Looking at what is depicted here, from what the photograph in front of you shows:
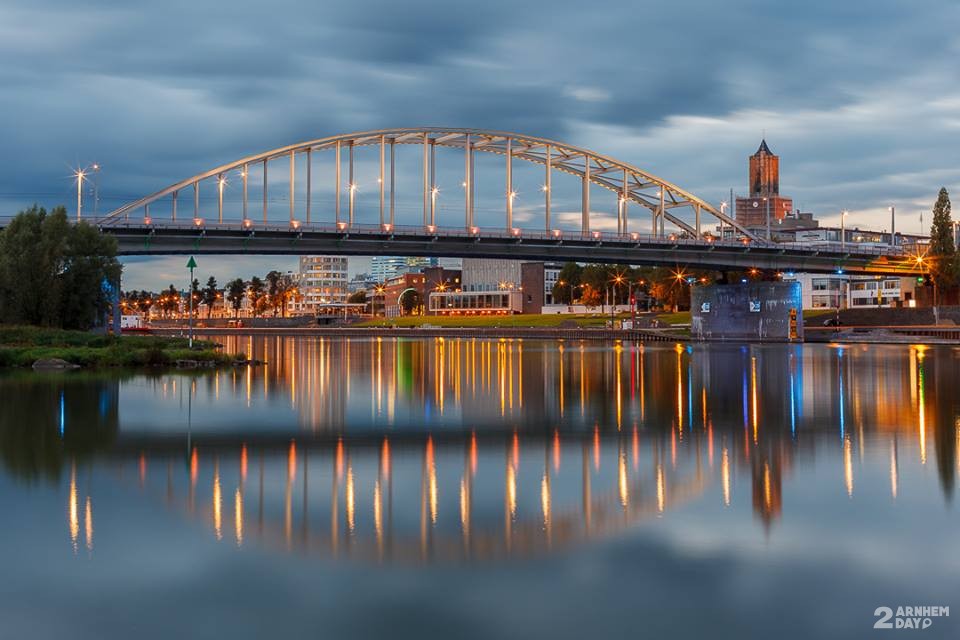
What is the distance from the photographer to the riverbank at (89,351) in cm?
5653

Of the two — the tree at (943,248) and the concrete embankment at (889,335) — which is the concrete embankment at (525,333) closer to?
the concrete embankment at (889,335)

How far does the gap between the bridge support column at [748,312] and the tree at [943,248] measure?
2314 centimetres

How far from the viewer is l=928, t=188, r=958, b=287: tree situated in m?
125

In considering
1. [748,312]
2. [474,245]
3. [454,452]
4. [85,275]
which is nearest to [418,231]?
[474,245]

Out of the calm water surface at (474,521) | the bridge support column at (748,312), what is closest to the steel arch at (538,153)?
the bridge support column at (748,312)

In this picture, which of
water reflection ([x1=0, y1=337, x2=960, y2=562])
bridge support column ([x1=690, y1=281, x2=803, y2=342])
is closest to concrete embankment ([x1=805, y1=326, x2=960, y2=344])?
bridge support column ([x1=690, y1=281, x2=803, y2=342])

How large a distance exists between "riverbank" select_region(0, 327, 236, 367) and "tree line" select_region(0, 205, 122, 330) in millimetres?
4203

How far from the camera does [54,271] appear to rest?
68.2m

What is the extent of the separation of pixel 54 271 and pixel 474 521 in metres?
60.6

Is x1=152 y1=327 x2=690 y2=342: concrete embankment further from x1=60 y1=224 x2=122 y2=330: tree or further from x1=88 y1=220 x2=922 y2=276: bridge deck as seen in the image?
x1=60 y1=224 x2=122 y2=330: tree

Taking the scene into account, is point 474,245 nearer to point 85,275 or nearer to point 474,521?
point 85,275

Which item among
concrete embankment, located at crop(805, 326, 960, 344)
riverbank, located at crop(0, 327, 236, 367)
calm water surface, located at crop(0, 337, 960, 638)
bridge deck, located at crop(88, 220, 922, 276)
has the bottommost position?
calm water surface, located at crop(0, 337, 960, 638)

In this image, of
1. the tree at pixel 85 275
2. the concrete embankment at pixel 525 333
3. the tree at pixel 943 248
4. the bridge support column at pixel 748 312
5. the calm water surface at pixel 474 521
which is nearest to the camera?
the calm water surface at pixel 474 521

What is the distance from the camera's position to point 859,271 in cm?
12175
